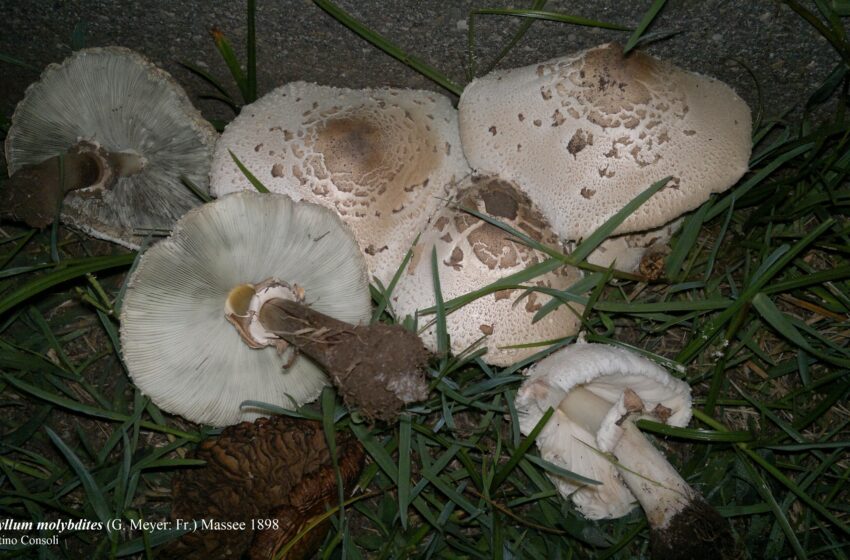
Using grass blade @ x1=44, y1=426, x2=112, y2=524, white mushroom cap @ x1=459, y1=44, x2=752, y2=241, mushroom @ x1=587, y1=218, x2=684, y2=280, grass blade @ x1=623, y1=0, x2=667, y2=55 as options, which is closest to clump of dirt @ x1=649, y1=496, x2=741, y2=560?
mushroom @ x1=587, y1=218, x2=684, y2=280

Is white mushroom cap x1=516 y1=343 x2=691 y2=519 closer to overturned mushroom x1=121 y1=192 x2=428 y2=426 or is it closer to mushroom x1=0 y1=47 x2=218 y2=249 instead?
overturned mushroom x1=121 y1=192 x2=428 y2=426

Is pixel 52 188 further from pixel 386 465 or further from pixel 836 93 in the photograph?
pixel 836 93

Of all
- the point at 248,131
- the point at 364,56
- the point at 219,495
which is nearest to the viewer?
the point at 219,495

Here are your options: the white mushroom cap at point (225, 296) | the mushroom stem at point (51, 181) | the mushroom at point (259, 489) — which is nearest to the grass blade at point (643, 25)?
the white mushroom cap at point (225, 296)

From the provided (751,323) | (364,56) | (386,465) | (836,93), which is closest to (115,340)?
(386,465)

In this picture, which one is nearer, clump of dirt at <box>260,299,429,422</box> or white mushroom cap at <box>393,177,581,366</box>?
clump of dirt at <box>260,299,429,422</box>

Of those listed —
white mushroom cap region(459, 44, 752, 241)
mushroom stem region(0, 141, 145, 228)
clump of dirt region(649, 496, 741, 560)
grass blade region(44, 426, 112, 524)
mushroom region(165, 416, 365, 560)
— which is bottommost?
grass blade region(44, 426, 112, 524)

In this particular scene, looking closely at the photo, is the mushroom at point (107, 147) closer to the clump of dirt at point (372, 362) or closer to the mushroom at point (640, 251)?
the clump of dirt at point (372, 362)
